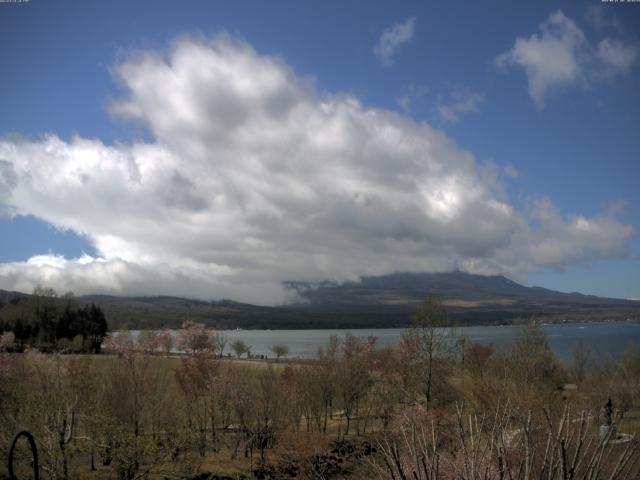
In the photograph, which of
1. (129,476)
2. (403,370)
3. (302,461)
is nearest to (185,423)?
(302,461)

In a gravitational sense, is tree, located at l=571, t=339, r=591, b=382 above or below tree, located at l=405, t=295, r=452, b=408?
below

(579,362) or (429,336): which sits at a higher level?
(429,336)

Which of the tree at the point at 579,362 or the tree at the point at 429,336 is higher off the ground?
the tree at the point at 429,336

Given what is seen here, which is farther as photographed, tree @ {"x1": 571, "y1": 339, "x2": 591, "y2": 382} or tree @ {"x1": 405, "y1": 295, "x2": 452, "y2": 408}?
tree @ {"x1": 571, "y1": 339, "x2": 591, "y2": 382}

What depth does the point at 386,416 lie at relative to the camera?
157 feet

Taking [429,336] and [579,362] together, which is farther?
[579,362]

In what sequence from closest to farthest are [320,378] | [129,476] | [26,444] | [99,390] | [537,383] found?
[26,444], [129,476], [99,390], [537,383], [320,378]

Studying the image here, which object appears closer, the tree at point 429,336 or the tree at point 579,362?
the tree at point 429,336

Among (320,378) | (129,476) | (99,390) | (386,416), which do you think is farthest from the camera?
(320,378)

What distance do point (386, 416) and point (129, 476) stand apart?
26.6 metres

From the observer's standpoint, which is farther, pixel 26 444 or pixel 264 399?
pixel 264 399

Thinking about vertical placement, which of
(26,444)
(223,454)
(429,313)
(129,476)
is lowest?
(223,454)

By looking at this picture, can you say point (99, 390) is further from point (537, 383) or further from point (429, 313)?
point (537, 383)

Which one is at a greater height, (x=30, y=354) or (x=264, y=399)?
(x=30, y=354)
